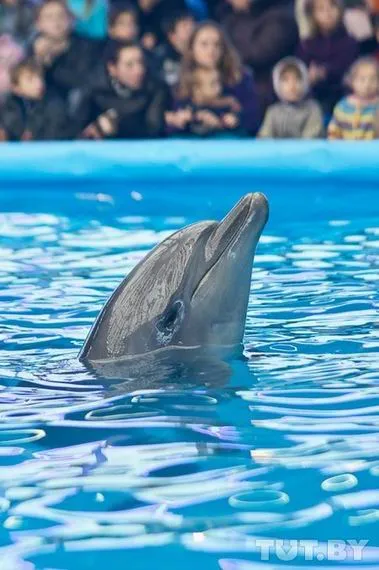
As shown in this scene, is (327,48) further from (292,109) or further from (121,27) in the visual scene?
(121,27)

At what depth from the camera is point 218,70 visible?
11.5 m

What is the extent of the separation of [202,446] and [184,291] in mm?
972

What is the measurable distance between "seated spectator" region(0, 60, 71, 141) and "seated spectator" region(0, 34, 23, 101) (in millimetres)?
111

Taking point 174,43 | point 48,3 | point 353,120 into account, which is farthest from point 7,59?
point 353,120

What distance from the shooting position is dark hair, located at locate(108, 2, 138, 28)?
12062 mm

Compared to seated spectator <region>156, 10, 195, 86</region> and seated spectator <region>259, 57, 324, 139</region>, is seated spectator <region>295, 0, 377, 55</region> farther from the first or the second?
seated spectator <region>156, 10, 195, 86</region>

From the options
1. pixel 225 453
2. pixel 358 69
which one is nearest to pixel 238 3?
pixel 358 69

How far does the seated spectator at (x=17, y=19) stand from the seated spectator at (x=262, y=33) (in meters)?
1.95

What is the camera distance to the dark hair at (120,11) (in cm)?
1206

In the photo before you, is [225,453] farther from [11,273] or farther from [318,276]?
[11,273]

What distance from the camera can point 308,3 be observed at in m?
11.6

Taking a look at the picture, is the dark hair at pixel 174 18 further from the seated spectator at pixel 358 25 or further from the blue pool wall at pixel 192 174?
the blue pool wall at pixel 192 174

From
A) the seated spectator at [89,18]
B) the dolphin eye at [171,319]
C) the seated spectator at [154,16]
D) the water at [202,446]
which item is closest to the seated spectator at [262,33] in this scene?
the seated spectator at [154,16]

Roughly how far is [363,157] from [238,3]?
260cm
